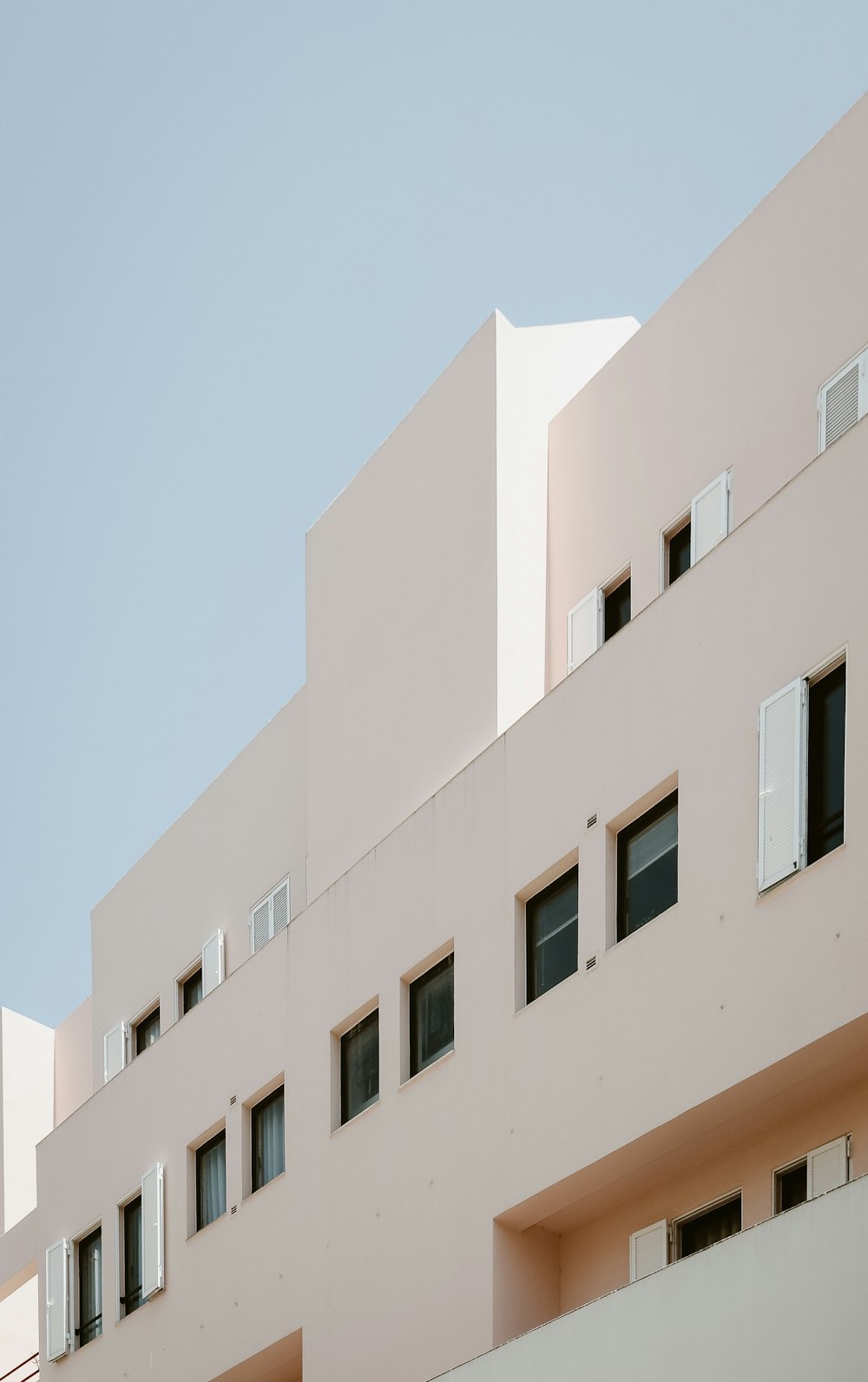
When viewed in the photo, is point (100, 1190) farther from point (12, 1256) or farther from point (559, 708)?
point (559, 708)

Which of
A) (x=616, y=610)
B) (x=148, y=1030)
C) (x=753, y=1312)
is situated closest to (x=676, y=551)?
(x=616, y=610)

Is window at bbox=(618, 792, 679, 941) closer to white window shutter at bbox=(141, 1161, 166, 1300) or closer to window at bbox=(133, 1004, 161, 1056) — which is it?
white window shutter at bbox=(141, 1161, 166, 1300)

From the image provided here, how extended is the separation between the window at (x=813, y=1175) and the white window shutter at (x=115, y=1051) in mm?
14673

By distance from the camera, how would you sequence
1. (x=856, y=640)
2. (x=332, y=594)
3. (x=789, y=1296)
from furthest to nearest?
(x=332, y=594)
(x=856, y=640)
(x=789, y=1296)

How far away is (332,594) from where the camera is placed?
85.2ft

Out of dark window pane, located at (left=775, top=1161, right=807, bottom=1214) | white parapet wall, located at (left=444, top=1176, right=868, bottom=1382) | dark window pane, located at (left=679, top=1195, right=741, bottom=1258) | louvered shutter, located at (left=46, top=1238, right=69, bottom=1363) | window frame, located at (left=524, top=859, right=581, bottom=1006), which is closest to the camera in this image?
white parapet wall, located at (left=444, top=1176, right=868, bottom=1382)

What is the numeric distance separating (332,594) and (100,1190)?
745 centimetres

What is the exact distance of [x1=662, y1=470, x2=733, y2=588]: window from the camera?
2039cm

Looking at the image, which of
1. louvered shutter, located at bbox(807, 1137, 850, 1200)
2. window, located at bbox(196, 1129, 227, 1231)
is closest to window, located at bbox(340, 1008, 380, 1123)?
window, located at bbox(196, 1129, 227, 1231)

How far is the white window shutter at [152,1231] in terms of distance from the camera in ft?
82.2

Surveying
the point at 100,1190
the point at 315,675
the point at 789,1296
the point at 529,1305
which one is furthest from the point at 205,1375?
the point at 789,1296

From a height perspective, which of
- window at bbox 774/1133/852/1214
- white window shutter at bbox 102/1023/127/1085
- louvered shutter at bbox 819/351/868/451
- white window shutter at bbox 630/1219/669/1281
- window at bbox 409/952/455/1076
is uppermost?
louvered shutter at bbox 819/351/868/451

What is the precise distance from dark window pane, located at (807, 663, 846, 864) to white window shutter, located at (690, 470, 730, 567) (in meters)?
3.71

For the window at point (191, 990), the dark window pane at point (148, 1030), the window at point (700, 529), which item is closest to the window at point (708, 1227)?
the window at point (700, 529)
